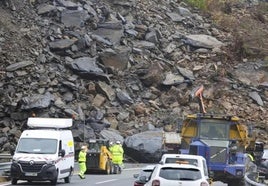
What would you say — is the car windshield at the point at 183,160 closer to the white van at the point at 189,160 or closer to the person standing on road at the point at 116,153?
the white van at the point at 189,160

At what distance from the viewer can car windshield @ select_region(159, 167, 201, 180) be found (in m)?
16.2

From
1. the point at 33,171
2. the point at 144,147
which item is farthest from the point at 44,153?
the point at 144,147

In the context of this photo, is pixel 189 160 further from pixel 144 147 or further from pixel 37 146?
pixel 144 147

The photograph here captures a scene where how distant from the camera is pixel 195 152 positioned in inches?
966

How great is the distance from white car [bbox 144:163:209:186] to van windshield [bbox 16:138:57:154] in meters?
10.2

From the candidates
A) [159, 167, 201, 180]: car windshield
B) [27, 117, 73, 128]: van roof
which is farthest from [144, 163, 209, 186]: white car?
[27, 117, 73, 128]: van roof

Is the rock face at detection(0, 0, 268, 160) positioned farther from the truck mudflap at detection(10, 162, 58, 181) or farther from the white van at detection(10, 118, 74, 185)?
the truck mudflap at detection(10, 162, 58, 181)

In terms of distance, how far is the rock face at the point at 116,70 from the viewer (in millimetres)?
→ 48000

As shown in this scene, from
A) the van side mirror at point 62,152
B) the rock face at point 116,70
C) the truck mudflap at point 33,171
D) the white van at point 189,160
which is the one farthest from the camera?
the rock face at point 116,70

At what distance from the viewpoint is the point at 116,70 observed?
2153 inches

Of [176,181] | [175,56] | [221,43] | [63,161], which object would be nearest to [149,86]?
[175,56]

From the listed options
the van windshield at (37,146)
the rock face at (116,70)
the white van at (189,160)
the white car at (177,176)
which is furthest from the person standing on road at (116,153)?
the white car at (177,176)

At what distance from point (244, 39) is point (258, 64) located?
3942mm

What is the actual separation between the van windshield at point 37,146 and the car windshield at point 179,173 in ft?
33.8
